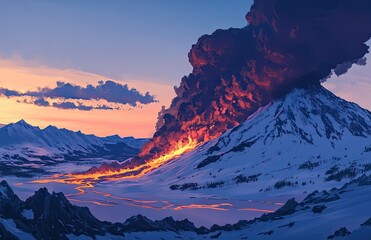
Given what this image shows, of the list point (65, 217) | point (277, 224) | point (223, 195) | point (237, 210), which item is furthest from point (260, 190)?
point (65, 217)

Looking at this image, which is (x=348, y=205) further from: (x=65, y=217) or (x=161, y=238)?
(x=65, y=217)

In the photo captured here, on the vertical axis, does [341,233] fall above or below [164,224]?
below

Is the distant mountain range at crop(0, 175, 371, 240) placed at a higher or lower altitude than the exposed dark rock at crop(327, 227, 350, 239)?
higher

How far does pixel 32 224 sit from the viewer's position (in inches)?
1679

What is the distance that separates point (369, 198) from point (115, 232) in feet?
82.0

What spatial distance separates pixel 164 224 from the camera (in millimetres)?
57000

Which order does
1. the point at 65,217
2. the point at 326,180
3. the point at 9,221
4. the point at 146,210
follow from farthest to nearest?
the point at 326,180
the point at 146,210
the point at 65,217
the point at 9,221

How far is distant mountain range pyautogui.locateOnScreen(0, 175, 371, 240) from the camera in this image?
40156mm

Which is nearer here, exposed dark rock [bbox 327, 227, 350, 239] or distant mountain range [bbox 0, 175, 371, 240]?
exposed dark rock [bbox 327, 227, 350, 239]

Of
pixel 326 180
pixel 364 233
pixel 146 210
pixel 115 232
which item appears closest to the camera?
pixel 364 233

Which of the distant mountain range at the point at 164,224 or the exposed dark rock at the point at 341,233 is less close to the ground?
the distant mountain range at the point at 164,224

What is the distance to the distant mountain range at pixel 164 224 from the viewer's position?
40156mm

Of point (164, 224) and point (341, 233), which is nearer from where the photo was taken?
point (341, 233)

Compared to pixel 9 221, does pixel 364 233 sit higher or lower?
lower
